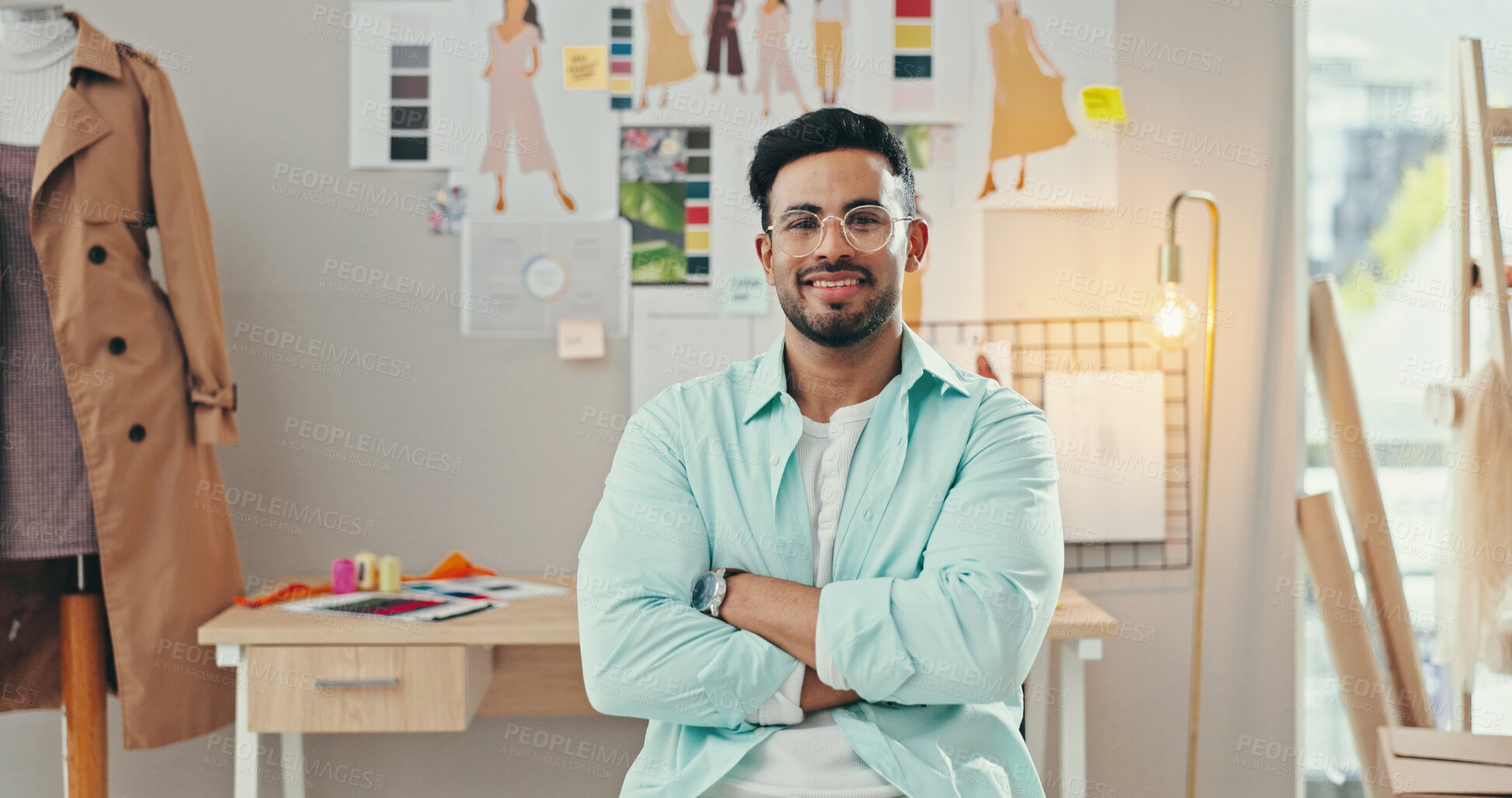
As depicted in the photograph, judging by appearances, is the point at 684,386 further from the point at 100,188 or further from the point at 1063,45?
the point at 1063,45

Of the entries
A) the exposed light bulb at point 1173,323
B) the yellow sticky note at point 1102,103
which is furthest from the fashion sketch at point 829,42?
the exposed light bulb at point 1173,323

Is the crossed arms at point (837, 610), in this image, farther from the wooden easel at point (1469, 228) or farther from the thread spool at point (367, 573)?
the wooden easel at point (1469, 228)

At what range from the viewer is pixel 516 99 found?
2.50 metres

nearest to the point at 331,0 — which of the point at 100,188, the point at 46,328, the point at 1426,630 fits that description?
the point at 100,188

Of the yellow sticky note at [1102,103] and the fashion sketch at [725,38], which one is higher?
the fashion sketch at [725,38]

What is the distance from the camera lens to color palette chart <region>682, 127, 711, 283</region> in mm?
2510

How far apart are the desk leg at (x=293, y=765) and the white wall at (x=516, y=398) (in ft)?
0.92

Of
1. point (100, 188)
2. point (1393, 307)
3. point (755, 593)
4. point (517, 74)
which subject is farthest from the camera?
point (1393, 307)

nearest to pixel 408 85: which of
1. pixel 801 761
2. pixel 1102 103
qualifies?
pixel 1102 103

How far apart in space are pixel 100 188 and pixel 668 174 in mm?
1164

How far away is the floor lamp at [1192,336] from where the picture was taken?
2238 millimetres

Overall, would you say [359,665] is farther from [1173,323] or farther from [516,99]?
[1173,323]

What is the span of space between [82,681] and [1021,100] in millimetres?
2374

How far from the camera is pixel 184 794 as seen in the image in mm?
2496
